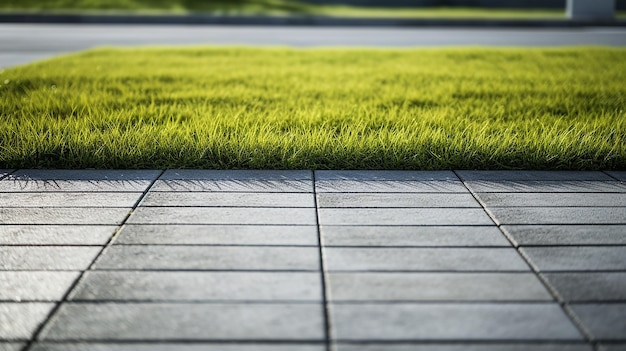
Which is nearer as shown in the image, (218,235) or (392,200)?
(218,235)

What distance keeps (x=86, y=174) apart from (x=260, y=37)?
33.8 feet

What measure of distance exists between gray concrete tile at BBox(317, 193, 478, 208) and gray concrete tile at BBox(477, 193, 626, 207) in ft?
0.35

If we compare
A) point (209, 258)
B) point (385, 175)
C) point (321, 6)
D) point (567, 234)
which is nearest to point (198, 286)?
point (209, 258)

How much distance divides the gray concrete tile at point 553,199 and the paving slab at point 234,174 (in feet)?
3.23

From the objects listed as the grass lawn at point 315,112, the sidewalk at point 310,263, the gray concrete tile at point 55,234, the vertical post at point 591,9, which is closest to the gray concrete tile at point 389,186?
the sidewalk at point 310,263

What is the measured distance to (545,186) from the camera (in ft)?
12.7

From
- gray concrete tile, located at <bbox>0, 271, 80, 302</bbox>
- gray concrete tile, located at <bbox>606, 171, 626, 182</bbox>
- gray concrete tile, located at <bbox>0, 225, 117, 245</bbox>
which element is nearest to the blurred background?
gray concrete tile, located at <bbox>606, 171, 626, 182</bbox>

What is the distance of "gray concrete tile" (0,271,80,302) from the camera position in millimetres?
2396

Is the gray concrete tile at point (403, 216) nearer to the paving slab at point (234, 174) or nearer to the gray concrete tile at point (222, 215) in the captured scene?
the gray concrete tile at point (222, 215)

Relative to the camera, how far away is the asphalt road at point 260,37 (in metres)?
12.4

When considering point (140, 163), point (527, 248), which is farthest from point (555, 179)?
point (140, 163)

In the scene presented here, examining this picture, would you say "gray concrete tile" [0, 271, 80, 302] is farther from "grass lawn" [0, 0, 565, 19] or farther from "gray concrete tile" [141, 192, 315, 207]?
"grass lawn" [0, 0, 565, 19]

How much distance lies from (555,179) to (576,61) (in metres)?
5.91

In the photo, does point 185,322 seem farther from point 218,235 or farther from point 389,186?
point 389,186
